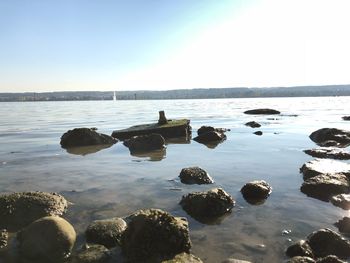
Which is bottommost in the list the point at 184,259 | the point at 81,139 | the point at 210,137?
the point at 210,137

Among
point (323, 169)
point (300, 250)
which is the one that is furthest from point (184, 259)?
Answer: point (323, 169)

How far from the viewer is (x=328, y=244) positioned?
20.7ft

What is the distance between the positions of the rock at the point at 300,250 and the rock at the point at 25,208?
4.57 metres

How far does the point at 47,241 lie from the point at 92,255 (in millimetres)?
753

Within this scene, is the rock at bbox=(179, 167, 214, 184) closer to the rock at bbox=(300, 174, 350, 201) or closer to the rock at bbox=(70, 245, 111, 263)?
the rock at bbox=(300, 174, 350, 201)

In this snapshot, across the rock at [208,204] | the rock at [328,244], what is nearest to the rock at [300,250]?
the rock at [328,244]

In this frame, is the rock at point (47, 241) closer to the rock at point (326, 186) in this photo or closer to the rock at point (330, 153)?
the rock at point (326, 186)

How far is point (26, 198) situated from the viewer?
26.7ft

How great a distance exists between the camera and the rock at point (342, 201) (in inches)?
340

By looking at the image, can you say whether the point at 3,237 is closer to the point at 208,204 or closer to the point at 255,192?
the point at 208,204

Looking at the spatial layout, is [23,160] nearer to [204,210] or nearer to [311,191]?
[204,210]

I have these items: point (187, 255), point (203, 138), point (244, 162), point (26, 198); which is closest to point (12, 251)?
point (26, 198)

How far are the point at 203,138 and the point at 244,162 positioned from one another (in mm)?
7221

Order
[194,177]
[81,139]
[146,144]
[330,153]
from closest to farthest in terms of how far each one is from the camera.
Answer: [194,177] → [330,153] → [146,144] → [81,139]
